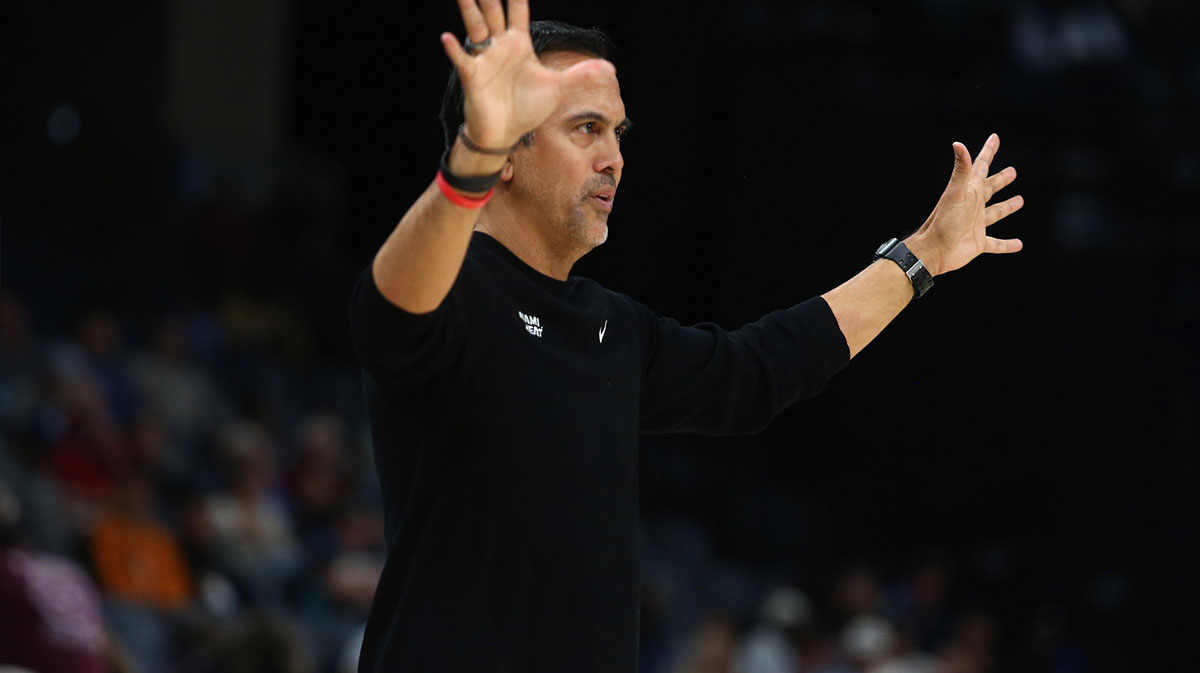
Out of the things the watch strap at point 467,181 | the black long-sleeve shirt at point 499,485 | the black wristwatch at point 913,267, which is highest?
the black wristwatch at point 913,267

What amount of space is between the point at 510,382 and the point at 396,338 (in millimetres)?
236

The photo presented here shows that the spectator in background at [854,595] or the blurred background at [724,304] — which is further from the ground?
the blurred background at [724,304]

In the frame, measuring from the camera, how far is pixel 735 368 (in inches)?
107

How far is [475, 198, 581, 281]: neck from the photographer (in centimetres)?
243

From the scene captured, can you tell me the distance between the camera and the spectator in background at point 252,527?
6.93 meters

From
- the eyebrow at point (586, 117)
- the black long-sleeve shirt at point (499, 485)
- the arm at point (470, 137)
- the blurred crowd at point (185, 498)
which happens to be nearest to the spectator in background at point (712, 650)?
the blurred crowd at point (185, 498)

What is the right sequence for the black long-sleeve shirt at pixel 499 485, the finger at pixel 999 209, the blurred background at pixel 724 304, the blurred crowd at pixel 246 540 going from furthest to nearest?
1. the blurred background at pixel 724 304
2. the blurred crowd at pixel 246 540
3. the finger at pixel 999 209
4. the black long-sleeve shirt at pixel 499 485

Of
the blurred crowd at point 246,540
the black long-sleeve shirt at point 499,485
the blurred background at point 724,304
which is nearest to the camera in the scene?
the black long-sleeve shirt at point 499,485

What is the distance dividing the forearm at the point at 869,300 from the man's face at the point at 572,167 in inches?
24.9

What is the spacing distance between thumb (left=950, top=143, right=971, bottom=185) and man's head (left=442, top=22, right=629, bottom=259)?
755 millimetres

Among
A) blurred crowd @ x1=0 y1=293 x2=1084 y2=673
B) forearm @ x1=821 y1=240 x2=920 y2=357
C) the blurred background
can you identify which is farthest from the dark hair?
the blurred background

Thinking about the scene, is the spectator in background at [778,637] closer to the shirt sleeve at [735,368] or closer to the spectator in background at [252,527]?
the spectator in background at [252,527]

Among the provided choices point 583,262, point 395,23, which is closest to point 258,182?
point 395,23

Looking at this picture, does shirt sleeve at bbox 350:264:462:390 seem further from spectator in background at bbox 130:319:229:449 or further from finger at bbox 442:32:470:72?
spectator in background at bbox 130:319:229:449
